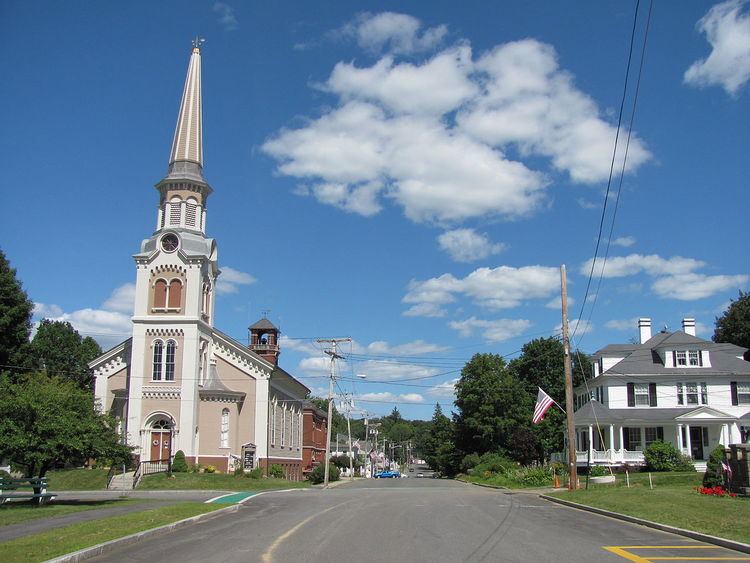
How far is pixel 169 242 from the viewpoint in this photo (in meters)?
51.4

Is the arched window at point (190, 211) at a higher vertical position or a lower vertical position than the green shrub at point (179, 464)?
higher

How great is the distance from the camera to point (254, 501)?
28.5 m

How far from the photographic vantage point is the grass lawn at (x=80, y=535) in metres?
12.6

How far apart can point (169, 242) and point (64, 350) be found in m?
29.1

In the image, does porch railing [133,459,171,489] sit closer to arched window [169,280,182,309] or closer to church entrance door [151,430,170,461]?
church entrance door [151,430,170,461]

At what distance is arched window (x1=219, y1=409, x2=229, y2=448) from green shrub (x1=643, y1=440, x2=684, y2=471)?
27.5m

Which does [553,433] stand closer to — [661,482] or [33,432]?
[661,482]

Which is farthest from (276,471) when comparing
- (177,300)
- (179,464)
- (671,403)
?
(671,403)

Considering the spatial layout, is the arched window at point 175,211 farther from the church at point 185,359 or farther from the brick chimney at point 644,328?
the brick chimney at point 644,328

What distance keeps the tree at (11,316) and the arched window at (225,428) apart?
1375 cm

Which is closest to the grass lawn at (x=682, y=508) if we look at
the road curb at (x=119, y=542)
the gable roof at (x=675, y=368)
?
the road curb at (x=119, y=542)

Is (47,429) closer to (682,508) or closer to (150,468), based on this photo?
(682,508)

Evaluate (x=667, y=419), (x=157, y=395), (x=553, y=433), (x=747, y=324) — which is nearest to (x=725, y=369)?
(x=667, y=419)

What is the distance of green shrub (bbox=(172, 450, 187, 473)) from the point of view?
45.5 metres
